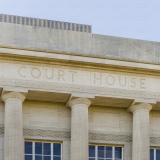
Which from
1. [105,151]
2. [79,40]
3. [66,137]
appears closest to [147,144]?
[105,151]

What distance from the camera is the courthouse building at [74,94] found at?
33625 mm

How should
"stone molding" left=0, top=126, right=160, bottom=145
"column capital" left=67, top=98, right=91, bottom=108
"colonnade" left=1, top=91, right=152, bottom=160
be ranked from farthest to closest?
"column capital" left=67, top=98, right=91, bottom=108 → "stone molding" left=0, top=126, right=160, bottom=145 → "colonnade" left=1, top=91, right=152, bottom=160

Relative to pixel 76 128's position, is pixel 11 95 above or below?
above

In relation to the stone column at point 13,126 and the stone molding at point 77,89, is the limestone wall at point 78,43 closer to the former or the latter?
the stone molding at point 77,89

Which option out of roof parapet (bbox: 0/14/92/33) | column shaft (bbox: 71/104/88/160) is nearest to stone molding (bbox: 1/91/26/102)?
column shaft (bbox: 71/104/88/160)

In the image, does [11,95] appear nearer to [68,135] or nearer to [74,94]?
[74,94]

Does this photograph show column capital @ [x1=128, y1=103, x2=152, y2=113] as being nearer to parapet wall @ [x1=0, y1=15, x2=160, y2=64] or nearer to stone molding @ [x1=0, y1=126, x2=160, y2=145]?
stone molding @ [x1=0, y1=126, x2=160, y2=145]

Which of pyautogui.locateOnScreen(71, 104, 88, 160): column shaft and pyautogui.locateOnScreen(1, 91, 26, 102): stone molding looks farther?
pyautogui.locateOnScreen(71, 104, 88, 160): column shaft

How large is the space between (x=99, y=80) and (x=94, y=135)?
122 inches

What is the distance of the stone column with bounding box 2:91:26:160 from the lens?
32.4 meters

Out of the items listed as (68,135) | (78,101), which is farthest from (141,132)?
(68,135)

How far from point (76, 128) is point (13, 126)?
3500 mm

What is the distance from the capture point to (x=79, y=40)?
35688 mm

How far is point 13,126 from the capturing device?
32.8 metres
